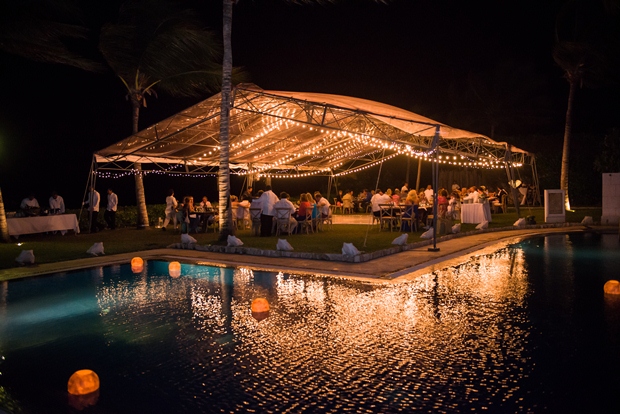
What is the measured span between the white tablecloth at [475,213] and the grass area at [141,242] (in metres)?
0.67

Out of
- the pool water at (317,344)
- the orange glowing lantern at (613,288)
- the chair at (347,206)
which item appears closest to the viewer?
the pool water at (317,344)

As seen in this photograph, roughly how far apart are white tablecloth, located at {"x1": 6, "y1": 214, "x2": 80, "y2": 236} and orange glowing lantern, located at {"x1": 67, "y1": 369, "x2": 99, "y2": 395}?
1373cm

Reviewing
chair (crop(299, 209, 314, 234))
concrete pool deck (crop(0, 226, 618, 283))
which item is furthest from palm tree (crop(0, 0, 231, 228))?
concrete pool deck (crop(0, 226, 618, 283))

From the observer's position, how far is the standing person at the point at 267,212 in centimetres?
1544

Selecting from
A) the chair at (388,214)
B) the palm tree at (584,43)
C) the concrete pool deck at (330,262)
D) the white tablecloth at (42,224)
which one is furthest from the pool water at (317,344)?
the palm tree at (584,43)

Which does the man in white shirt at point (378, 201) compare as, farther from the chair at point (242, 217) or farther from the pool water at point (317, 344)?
the pool water at point (317, 344)

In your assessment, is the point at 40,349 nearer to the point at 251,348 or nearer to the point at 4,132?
the point at 251,348

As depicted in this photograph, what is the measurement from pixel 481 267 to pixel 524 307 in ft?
10.9

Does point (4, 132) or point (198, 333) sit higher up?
point (4, 132)

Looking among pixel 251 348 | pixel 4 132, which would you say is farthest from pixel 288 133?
pixel 251 348

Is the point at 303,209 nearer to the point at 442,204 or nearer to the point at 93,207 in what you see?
the point at 442,204

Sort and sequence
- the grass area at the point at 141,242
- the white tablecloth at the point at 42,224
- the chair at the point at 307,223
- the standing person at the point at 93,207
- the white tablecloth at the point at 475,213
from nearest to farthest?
1. the grass area at the point at 141,242
2. the white tablecloth at the point at 42,224
3. the chair at the point at 307,223
4. the standing person at the point at 93,207
5. the white tablecloth at the point at 475,213

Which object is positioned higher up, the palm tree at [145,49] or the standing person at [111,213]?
the palm tree at [145,49]

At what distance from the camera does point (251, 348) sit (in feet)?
17.4
